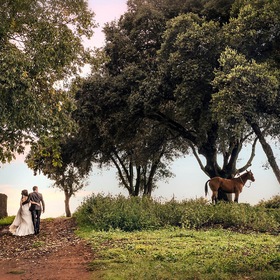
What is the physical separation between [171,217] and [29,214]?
6823mm

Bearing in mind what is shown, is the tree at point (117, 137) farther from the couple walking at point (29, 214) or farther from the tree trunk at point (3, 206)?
the couple walking at point (29, 214)

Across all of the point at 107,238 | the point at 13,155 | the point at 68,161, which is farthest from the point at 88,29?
the point at 68,161

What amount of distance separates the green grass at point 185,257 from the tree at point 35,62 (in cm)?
552

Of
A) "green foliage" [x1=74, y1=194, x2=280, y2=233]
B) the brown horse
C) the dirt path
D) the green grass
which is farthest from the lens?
the brown horse

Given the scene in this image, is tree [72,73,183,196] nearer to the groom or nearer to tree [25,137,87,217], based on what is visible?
tree [25,137,87,217]

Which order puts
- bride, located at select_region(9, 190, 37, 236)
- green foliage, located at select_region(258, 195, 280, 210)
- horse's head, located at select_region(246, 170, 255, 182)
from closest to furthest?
bride, located at select_region(9, 190, 37, 236), horse's head, located at select_region(246, 170, 255, 182), green foliage, located at select_region(258, 195, 280, 210)

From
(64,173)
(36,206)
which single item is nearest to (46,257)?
(36,206)

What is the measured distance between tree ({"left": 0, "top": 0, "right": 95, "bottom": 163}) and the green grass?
18.1 ft

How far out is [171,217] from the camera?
20.1 metres

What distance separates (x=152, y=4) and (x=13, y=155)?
641 inches

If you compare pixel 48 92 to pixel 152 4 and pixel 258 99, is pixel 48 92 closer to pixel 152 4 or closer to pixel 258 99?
pixel 258 99

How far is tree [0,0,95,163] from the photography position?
15.9 meters

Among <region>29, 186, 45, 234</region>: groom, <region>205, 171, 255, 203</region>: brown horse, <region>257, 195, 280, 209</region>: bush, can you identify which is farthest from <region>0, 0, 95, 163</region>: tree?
<region>257, 195, 280, 209</region>: bush

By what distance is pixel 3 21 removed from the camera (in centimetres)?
1788
